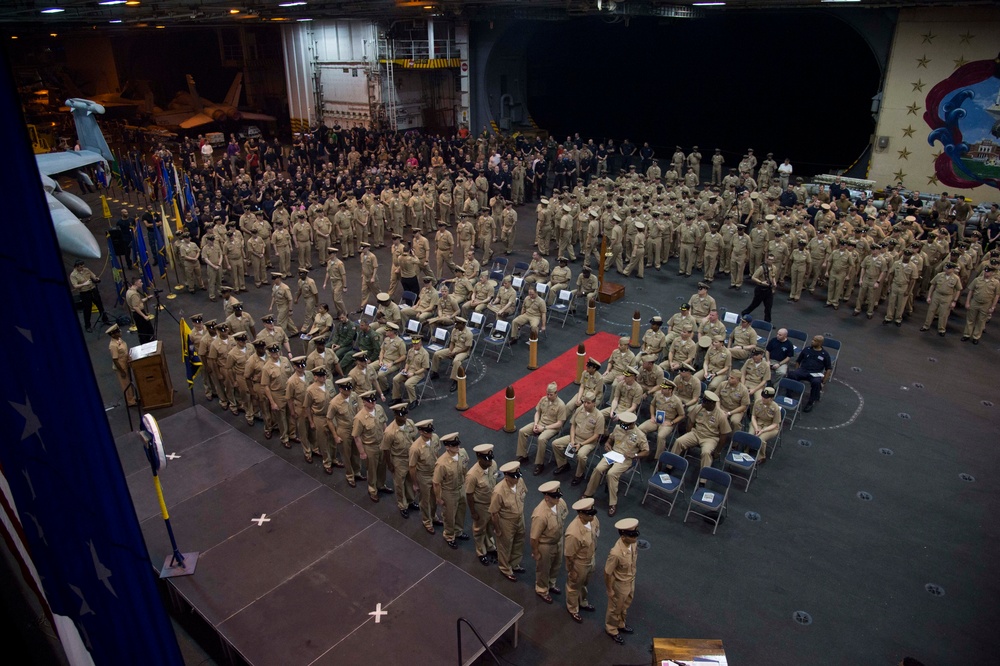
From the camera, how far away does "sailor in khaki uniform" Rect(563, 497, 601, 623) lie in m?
7.03

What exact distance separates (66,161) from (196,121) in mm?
15707

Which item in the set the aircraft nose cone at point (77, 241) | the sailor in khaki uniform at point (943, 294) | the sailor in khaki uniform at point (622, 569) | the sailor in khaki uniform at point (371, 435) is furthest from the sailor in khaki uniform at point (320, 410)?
the sailor in khaki uniform at point (943, 294)

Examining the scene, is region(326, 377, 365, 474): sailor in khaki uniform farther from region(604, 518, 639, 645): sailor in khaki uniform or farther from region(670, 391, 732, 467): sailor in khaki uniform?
region(670, 391, 732, 467): sailor in khaki uniform

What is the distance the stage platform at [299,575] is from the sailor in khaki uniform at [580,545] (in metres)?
0.72

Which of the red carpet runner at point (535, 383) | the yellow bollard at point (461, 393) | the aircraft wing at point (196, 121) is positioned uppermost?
the aircraft wing at point (196, 121)

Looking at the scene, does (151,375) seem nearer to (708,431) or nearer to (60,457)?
(708,431)

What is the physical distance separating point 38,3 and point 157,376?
1130 cm

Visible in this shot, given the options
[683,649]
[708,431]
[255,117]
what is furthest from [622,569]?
[255,117]

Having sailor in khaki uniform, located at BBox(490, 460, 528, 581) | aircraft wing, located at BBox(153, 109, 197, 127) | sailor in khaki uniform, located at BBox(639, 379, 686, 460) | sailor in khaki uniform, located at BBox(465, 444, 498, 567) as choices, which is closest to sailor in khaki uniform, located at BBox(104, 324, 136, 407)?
sailor in khaki uniform, located at BBox(465, 444, 498, 567)

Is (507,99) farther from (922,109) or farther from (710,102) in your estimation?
(922,109)

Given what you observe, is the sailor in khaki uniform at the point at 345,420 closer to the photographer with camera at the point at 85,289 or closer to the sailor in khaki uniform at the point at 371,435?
the sailor in khaki uniform at the point at 371,435

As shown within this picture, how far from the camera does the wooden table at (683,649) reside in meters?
5.83

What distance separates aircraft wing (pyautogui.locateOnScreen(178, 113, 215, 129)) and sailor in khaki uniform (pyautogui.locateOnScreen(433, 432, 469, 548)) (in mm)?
35681

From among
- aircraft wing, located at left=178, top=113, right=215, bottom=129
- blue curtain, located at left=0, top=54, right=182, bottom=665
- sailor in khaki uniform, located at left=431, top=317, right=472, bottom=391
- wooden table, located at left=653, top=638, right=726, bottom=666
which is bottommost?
sailor in khaki uniform, located at left=431, top=317, right=472, bottom=391
